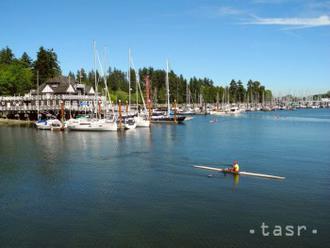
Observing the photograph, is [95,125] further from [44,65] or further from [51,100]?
[44,65]

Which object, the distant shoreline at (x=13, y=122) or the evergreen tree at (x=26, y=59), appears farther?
the evergreen tree at (x=26, y=59)

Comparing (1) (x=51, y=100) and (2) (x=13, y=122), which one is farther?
(1) (x=51, y=100)

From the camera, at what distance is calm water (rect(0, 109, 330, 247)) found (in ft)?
81.6

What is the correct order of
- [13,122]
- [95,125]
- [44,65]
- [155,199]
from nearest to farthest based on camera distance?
[155,199] → [95,125] → [13,122] → [44,65]

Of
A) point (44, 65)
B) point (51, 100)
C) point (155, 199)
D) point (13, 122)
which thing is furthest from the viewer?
point (44, 65)

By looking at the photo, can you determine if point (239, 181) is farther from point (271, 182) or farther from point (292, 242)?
point (292, 242)

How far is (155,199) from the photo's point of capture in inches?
1292

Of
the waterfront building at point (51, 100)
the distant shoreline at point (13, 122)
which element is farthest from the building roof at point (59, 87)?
the distant shoreline at point (13, 122)

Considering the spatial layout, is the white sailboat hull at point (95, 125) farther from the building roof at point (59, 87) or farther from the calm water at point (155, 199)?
the building roof at point (59, 87)

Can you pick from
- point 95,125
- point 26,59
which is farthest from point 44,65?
point 95,125

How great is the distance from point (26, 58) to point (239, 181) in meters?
156

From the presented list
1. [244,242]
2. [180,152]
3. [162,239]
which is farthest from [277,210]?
[180,152]

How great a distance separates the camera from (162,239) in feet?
79.9

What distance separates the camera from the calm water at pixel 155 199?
2488cm
